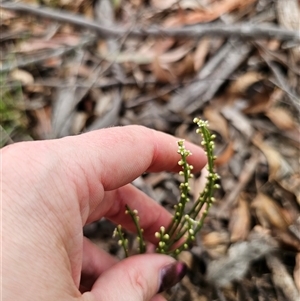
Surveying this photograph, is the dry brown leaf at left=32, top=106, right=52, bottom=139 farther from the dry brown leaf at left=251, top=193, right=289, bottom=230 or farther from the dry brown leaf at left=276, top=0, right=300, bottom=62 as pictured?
the dry brown leaf at left=276, top=0, right=300, bottom=62

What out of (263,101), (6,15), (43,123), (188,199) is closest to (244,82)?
(263,101)

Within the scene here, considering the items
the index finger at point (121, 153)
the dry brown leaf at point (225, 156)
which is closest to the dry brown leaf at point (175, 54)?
the dry brown leaf at point (225, 156)

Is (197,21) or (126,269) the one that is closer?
(126,269)

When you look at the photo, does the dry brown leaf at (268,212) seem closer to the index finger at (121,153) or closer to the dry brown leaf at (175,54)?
the index finger at (121,153)

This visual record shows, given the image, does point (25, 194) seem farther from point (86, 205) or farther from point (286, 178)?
point (286, 178)

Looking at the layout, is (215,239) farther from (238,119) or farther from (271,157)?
(238,119)

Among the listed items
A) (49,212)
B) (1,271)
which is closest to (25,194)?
(49,212)
